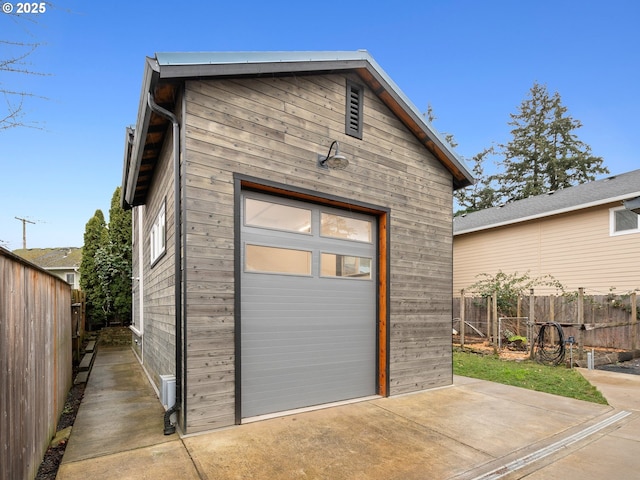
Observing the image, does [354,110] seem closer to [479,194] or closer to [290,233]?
[290,233]

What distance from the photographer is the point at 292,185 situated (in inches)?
180

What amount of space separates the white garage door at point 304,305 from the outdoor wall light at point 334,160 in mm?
597

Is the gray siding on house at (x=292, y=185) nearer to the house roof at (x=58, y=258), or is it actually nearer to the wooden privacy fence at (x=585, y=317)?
the wooden privacy fence at (x=585, y=317)

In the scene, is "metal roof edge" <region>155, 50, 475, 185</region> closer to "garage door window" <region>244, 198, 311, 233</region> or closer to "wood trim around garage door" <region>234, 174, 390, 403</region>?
"garage door window" <region>244, 198, 311, 233</region>

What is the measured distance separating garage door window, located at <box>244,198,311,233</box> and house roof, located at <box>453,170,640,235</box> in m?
9.86

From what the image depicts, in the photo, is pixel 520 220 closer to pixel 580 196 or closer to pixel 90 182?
pixel 580 196

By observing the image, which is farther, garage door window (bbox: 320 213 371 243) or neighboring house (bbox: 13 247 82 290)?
neighboring house (bbox: 13 247 82 290)

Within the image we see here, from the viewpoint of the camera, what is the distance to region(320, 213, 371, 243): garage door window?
5074 millimetres

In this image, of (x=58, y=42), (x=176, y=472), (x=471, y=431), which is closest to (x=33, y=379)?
(x=176, y=472)

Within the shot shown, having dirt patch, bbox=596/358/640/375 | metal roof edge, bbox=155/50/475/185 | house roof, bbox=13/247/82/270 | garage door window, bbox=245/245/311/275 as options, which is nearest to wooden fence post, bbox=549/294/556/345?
dirt patch, bbox=596/358/640/375

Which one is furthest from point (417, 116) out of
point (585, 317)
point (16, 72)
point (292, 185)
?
point (585, 317)

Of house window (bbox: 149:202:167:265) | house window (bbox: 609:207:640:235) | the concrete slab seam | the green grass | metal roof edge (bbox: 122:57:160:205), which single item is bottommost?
the green grass

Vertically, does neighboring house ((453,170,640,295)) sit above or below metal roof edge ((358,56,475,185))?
below

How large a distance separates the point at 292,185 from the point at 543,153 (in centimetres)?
2816
